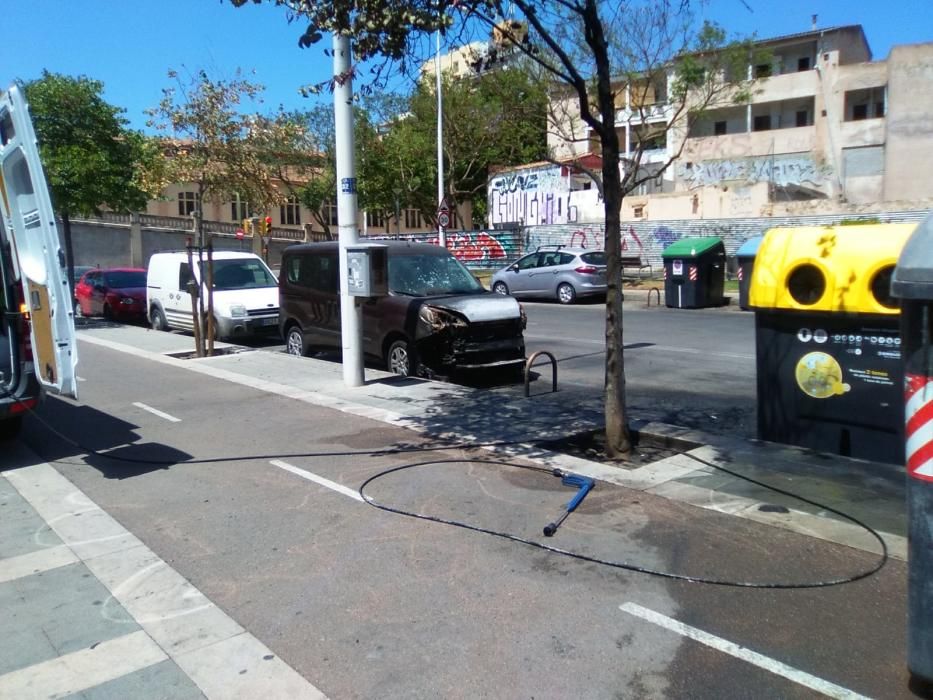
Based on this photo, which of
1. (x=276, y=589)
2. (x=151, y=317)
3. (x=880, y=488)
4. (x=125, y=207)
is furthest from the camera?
(x=125, y=207)

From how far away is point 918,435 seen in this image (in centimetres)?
302

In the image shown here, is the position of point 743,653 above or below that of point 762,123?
below

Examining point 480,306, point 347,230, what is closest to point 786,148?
Result: point 480,306

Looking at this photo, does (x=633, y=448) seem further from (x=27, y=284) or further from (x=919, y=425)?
(x=27, y=284)

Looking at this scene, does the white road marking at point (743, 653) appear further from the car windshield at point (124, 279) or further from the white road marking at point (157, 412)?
the car windshield at point (124, 279)

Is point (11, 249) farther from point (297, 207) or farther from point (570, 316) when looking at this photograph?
point (297, 207)

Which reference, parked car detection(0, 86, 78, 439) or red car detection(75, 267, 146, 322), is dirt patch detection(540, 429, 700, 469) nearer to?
parked car detection(0, 86, 78, 439)

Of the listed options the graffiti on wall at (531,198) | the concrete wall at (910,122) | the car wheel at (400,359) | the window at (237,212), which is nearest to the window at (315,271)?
the car wheel at (400,359)

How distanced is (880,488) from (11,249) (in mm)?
7118

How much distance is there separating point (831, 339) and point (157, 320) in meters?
15.2

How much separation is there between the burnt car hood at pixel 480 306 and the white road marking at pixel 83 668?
21.8ft

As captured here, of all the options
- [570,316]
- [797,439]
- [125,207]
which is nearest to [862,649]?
[797,439]

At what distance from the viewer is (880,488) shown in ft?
18.6

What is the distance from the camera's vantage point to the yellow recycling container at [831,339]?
5.98m
